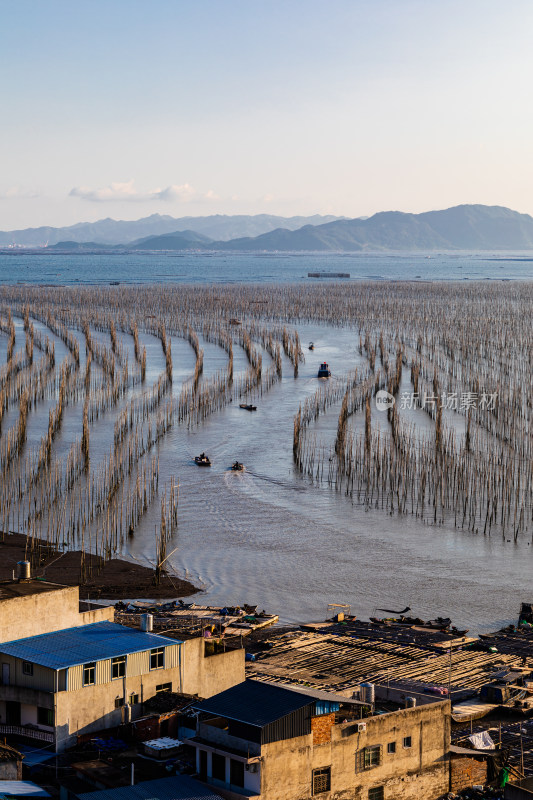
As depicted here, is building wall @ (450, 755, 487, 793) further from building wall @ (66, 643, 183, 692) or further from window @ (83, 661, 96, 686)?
window @ (83, 661, 96, 686)

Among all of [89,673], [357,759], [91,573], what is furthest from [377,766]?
[91,573]

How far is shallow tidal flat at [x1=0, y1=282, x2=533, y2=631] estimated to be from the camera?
31.4m

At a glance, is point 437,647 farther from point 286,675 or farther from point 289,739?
point 289,739

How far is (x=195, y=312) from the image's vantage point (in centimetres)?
9581

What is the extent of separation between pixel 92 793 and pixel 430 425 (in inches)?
1334

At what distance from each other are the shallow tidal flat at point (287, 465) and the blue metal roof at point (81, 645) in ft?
25.9

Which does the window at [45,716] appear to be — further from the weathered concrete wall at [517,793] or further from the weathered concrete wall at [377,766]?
the weathered concrete wall at [517,793]

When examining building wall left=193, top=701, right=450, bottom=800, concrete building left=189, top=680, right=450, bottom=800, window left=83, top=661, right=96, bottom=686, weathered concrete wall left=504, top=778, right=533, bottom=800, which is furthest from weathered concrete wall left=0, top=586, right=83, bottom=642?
weathered concrete wall left=504, top=778, right=533, bottom=800

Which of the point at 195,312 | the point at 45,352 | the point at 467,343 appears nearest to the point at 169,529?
the point at 45,352

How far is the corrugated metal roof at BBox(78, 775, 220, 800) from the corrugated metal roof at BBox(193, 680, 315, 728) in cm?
115

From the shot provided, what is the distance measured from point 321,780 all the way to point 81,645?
540 centimetres

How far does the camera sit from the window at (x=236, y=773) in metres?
16.7

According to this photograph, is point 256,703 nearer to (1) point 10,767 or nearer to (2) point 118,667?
(2) point 118,667

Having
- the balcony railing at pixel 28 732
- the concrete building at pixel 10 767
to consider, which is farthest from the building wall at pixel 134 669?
the concrete building at pixel 10 767
